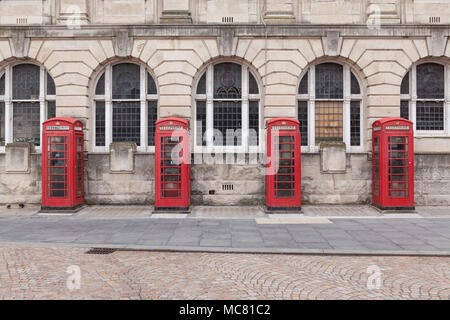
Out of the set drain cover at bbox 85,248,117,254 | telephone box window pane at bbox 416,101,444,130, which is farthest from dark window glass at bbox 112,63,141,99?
telephone box window pane at bbox 416,101,444,130

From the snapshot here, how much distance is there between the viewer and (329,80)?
13.9 m

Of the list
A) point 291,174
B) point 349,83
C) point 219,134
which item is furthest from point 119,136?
point 349,83

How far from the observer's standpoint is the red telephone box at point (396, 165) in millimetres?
12172

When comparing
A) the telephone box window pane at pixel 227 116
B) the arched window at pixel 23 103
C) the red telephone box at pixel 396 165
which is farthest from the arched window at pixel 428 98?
the arched window at pixel 23 103

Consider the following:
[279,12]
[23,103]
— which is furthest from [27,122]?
[279,12]

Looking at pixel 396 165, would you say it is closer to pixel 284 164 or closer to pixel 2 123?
pixel 284 164

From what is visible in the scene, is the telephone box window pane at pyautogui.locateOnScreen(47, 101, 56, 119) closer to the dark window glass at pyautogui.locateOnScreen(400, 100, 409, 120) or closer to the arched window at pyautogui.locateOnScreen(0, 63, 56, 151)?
the arched window at pyautogui.locateOnScreen(0, 63, 56, 151)

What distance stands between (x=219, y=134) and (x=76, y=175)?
5601mm

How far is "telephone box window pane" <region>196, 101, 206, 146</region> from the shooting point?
45.4 feet

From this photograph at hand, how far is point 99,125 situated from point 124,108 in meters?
1.23

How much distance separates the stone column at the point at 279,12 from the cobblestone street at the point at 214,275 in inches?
391

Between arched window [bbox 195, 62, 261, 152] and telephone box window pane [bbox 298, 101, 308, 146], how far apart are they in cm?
167

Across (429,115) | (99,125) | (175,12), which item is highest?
(175,12)

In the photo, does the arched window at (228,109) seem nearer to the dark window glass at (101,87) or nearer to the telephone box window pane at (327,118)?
the telephone box window pane at (327,118)
